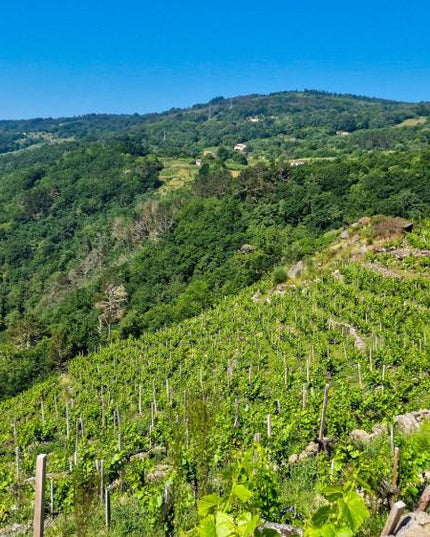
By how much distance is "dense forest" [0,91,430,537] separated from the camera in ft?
28.5

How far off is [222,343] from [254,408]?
1399cm

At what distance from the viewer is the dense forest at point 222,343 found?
8.69 meters

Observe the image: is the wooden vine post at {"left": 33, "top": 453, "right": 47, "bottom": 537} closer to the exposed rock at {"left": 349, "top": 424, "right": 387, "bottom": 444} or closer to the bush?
the exposed rock at {"left": 349, "top": 424, "right": 387, "bottom": 444}

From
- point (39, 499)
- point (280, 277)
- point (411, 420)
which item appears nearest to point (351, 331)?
point (280, 277)

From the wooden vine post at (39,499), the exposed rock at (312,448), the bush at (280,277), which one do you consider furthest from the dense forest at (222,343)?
the wooden vine post at (39,499)

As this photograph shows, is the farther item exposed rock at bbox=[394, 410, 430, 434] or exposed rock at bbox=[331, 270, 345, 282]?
exposed rock at bbox=[331, 270, 345, 282]

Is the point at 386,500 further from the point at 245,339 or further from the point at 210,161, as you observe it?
the point at 210,161

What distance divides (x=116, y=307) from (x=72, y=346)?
15548 millimetres

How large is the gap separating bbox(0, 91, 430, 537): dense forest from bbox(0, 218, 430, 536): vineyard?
0.10 metres

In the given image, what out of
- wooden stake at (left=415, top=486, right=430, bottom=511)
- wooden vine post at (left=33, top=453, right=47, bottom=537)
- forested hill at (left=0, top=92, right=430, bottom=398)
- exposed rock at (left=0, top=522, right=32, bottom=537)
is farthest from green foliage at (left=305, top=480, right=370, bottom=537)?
forested hill at (left=0, top=92, right=430, bottom=398)

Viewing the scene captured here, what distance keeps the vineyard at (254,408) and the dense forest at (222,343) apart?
97 mm

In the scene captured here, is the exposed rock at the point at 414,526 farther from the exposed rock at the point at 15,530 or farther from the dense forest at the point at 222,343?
the exposed rock at the point at 15,530

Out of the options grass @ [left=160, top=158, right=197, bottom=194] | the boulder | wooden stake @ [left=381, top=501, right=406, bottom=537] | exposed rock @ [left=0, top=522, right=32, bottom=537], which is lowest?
exposed rock @ [left=0, top=522, right=32, bottom=537]

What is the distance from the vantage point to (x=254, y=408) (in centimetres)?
1778
